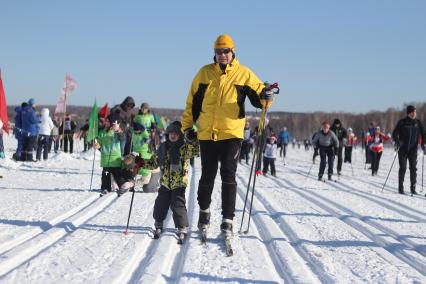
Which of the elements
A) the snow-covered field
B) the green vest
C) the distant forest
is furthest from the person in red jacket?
the distant forest

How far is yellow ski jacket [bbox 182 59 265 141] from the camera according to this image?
4.48 meters

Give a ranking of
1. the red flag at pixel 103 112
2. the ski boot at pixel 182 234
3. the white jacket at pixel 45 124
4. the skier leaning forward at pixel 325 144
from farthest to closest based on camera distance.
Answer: the white jacket at pixel 45 124, the skier leaning forward at pixel 325 144, the red flag at pixel 103 112, the ski boot at pixel 182 234

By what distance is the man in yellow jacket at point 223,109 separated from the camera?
14.7 ft

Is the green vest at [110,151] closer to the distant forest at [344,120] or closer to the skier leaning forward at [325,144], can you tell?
the skier leaning forward at [325,144]

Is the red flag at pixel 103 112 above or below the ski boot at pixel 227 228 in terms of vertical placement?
above

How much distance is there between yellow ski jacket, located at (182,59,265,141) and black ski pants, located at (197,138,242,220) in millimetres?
84

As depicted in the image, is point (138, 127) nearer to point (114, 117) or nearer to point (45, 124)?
point (114, 117)

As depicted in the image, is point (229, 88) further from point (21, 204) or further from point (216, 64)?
point (21, 204)

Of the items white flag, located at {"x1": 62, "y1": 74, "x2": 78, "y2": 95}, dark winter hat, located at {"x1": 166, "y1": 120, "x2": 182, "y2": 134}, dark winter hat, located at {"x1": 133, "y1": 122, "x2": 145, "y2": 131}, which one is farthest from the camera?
white flag, located at {"x1": 62, "y1": 74, "x2": 78, "y2": 95}

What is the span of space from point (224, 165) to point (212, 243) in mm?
757

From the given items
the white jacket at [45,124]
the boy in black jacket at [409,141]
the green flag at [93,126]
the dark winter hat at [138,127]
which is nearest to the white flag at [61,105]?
the white jacket at [45,124]

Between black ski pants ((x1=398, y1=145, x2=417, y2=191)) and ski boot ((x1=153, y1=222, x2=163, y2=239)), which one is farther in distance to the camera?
black ski pants ((x1=398, y1=145, x2=417, y2=191))

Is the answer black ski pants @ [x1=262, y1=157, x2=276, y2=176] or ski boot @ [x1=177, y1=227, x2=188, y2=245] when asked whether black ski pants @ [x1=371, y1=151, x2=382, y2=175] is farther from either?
ski boot @ [x1=177, y1=227, x2=188, y2=245]

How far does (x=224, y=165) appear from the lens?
4582 mm
